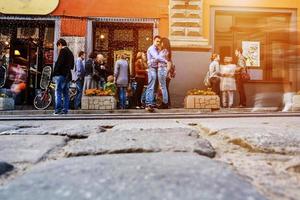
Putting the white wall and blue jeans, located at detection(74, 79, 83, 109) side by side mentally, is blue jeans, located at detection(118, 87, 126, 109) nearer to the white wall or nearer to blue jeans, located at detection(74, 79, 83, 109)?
blue jeans, located at detection(74, 79, 83, 109)

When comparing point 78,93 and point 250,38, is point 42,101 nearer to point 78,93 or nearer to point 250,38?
point 78,93

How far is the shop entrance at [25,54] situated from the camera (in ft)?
44.9

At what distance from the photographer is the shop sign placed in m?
12.8

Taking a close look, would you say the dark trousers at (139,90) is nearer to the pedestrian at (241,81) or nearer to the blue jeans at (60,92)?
the blue jeans at (60,92)

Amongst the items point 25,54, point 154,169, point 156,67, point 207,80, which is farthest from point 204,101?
point 154,169

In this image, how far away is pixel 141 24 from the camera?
1337 cm

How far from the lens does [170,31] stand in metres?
12.9

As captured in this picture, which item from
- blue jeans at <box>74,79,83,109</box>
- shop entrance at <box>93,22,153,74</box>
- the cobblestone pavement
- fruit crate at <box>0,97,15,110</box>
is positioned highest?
shop entrance at <box>93,22,153,74</box>

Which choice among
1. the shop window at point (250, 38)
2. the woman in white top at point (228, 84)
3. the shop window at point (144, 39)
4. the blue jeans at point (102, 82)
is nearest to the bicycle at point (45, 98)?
the blue jeans at point (102, 82)

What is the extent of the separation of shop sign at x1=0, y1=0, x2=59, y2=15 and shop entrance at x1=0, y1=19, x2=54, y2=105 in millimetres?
619

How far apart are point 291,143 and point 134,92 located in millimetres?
9848

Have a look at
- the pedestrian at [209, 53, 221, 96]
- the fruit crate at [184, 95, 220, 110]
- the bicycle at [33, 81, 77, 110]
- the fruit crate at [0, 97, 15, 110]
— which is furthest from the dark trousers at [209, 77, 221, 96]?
the fruit crate at [0, 97, 15, 110]

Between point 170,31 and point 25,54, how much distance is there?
16.3ft

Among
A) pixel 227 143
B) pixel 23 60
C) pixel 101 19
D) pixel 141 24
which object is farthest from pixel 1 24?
pixel 227 143
